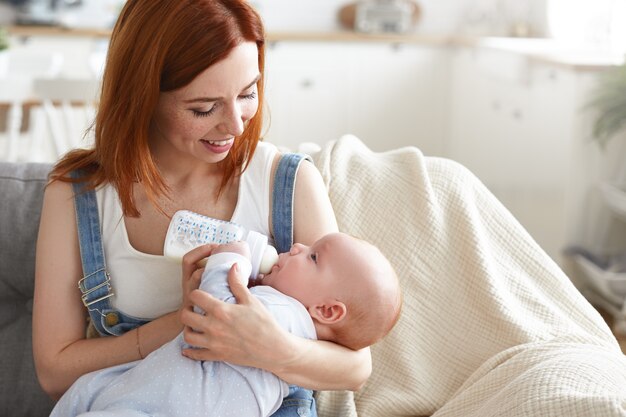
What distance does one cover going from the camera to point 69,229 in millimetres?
1576

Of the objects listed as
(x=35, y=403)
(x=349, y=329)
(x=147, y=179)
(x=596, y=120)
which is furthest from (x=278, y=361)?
(x=596, y=120)

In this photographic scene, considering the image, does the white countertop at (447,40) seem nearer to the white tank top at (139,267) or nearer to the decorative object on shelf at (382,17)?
the decorative object on shelf at (382,17)

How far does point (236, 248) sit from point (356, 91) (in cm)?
418

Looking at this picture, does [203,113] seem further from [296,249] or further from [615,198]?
[615,198]

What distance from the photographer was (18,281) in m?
1.87

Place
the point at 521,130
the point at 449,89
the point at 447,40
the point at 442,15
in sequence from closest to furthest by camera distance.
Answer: the point at 521,130
the point at 447,40
the point at 449,89
the point at 442,15

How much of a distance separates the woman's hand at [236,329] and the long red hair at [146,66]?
11.1 inches

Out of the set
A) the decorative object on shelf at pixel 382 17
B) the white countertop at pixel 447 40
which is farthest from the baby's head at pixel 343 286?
the decorative object on shelf at pixel 382 17

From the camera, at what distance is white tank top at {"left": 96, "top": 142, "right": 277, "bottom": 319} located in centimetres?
160

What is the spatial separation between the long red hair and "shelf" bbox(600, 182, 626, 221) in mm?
2407

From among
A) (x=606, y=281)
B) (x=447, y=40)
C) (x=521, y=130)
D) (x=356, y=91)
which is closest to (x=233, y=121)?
(x=606, y=281)

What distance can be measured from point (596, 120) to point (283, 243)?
8.18ft

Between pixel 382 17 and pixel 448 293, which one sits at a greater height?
pixel 382 17

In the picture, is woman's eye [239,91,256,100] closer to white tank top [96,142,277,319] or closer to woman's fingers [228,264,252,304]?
white tank top [96,142,277,319]
